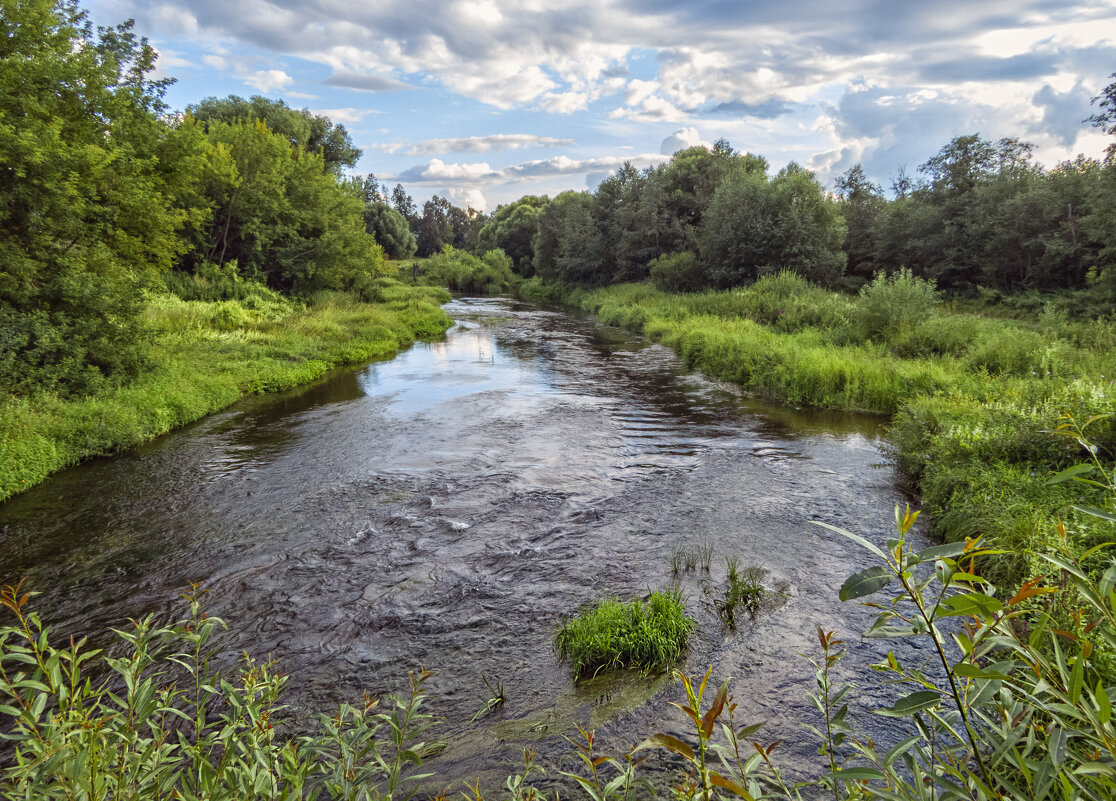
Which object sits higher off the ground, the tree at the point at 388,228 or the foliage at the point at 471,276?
the tree at the point at 388,228

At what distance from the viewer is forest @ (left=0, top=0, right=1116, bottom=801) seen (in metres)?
1.67

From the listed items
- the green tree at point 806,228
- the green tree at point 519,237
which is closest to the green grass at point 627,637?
the green tree at point 806,228

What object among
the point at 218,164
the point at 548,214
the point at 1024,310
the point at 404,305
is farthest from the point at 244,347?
the point at 548,214

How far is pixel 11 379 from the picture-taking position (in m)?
10.3

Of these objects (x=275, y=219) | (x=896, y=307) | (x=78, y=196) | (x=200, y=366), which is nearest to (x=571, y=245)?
(x=275, y=219)

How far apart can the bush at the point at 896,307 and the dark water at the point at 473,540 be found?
5.72 metres

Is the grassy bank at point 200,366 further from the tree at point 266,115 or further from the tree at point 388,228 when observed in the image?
→ the tree at point 388,228

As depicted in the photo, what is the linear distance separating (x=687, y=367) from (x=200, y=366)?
14417 millimetres

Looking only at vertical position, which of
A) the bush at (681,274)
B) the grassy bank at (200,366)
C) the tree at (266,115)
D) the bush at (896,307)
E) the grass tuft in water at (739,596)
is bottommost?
the grass tuft in water at (739,596)

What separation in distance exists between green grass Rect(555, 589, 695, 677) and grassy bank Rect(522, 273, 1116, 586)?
317 cm

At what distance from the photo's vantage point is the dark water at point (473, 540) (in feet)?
16.5

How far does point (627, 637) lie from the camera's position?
5371mm

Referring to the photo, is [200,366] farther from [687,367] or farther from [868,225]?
[868,225]

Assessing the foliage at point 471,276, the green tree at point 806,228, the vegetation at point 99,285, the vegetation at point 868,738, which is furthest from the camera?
the foliage at point 471,276
